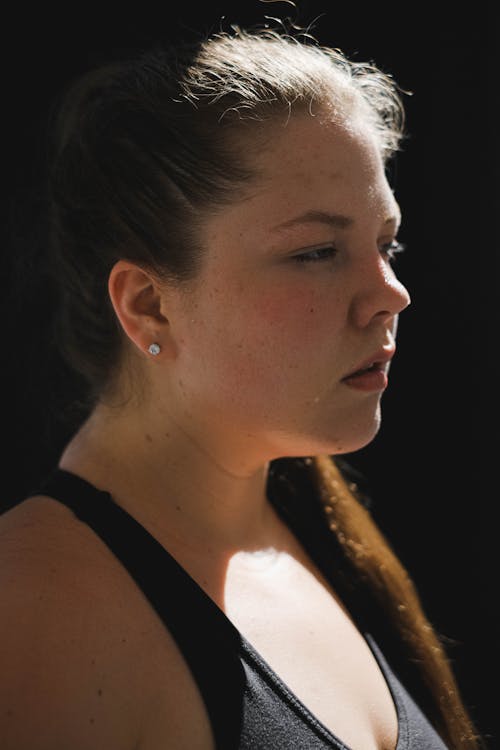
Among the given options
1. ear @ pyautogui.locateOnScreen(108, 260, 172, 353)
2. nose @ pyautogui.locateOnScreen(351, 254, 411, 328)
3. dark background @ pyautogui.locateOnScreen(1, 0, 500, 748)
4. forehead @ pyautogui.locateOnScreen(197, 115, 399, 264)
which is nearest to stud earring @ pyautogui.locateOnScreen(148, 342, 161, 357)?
ear @ pyautogui.locateOnScreen(108, 260, 172, 353)

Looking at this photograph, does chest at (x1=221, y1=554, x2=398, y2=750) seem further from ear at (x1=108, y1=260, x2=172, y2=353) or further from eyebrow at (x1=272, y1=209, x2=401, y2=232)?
eyebrow at (x1=272, y1=209, x2=401, y2=232)

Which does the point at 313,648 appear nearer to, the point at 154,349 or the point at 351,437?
the point at 351,437

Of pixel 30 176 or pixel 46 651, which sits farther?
pixel 30 176

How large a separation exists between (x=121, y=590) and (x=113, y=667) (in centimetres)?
9

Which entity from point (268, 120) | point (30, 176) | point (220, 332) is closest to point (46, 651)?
point (220, 332)

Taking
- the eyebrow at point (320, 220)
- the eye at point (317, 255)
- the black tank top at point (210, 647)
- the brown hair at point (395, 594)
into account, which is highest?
the eyebrow at point (320, 220)

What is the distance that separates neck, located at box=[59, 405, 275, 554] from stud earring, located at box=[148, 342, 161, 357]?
0.09 meters

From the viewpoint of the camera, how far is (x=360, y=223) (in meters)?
1.06

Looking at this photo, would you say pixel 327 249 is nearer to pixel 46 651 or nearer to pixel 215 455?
pixel 215 455

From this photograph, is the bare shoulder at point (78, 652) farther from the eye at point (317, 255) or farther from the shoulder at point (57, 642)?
the eye at point (317, 255)

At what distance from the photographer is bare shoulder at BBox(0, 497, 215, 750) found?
2.73 ft

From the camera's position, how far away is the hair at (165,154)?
1.05 meters

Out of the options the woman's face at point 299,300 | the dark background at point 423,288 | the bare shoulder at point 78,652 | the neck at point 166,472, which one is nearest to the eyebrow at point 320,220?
the woman's face at point 299,300

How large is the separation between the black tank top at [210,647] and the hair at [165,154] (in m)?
0.24
